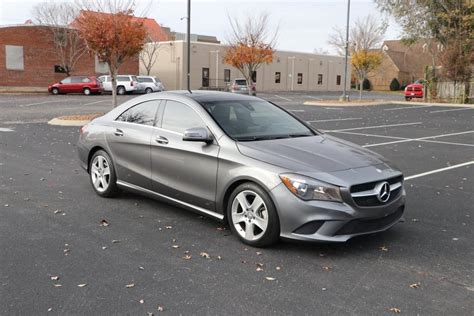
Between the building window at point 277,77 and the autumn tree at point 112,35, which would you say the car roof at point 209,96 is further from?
the building window at point 277,77

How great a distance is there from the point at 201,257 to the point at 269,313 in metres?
1.22

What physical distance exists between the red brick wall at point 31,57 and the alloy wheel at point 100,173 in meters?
40.1

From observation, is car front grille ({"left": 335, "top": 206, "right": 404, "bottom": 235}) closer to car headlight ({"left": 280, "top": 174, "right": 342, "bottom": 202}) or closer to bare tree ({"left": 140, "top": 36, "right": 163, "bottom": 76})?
car headlight ({"left": 280, "top": 174, "right": 342, "bottom": 202})

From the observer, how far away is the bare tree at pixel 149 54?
5028 cm

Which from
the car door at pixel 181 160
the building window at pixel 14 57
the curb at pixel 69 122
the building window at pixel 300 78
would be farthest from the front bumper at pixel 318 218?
the building window at pixel 300 78

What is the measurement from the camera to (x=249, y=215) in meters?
4.89

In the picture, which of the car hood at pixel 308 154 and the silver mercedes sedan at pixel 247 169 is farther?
the car hood at pixel 308 154

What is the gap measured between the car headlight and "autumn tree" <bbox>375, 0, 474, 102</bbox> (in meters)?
32.3

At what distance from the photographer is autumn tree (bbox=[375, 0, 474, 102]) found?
33406 millimetres

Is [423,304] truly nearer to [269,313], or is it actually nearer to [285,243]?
[269,313]

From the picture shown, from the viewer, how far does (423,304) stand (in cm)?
372

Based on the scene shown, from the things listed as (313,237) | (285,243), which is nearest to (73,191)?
(285,243)

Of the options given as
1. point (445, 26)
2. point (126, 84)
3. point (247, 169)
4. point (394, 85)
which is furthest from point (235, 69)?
point (247, 169)

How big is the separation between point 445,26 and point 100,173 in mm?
33857
